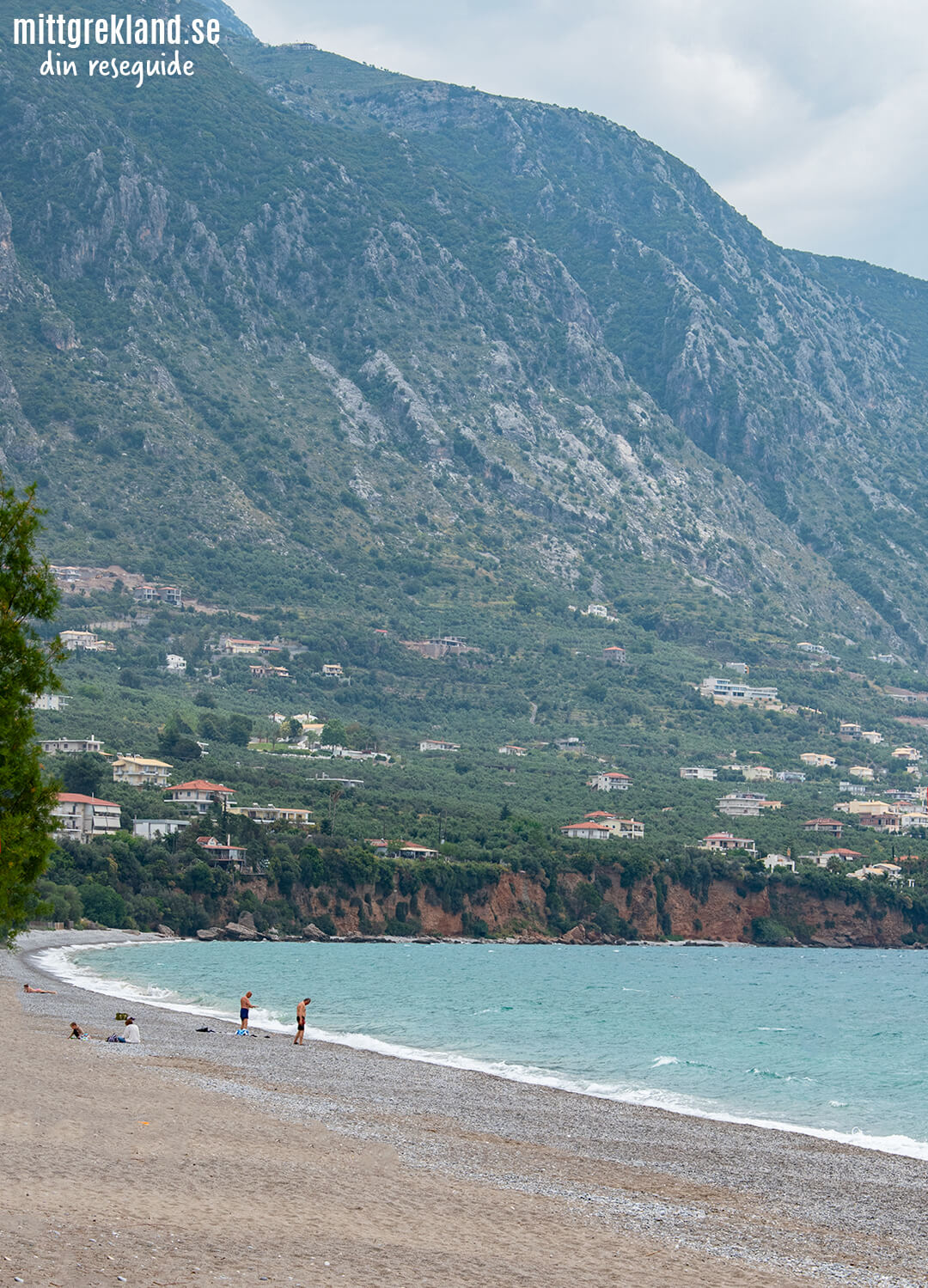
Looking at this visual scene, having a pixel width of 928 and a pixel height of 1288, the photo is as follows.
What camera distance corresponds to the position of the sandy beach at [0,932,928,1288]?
593 inches

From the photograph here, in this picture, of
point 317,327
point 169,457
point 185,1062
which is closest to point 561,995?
point 185,1062

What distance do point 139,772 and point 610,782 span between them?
4670 cm

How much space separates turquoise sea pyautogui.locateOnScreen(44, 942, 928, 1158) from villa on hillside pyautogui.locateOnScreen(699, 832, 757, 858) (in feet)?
61.2

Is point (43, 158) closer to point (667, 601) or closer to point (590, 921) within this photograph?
point (667, 601)

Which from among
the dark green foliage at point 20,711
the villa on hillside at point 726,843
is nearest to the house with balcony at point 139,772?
the villa on hillside at point 726,843

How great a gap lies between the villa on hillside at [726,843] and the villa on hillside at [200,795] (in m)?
35.1

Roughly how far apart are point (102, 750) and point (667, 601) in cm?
9438

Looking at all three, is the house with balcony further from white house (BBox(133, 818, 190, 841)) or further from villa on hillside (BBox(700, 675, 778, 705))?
villa on hillside (BBox(700, 675, 778, 705))

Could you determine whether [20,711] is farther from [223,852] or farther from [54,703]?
[54,703]

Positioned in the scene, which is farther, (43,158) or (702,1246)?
(43,158)

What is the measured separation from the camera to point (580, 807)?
122 meters

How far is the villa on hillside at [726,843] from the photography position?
112 meters

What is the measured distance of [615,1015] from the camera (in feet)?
181

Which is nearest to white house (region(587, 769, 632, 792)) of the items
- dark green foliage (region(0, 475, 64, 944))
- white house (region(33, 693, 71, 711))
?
white house (region(33, 693, 71, 711))
